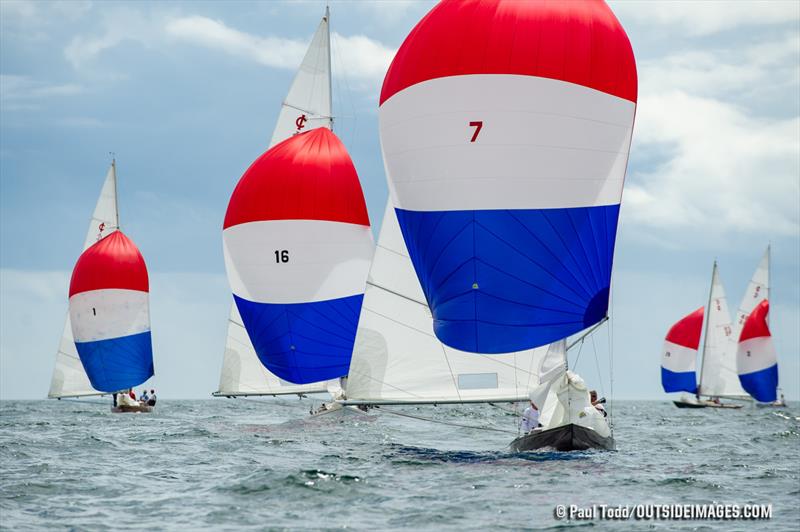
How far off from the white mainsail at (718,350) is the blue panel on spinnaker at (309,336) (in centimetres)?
4423

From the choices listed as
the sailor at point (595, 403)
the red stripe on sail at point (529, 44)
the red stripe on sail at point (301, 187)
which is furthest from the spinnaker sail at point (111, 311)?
the sailor at point (595, 403)

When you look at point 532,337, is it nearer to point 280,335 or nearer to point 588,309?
point 588,309

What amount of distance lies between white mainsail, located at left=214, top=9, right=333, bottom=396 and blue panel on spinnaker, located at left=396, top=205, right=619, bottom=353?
61.4 ft

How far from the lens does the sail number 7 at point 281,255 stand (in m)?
32.3

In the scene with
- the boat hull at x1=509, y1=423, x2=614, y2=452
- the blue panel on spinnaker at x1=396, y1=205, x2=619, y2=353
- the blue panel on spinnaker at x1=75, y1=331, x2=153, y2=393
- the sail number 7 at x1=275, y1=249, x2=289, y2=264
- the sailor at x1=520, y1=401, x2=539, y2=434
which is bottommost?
the boat hull at x1=509, y1=423, x2=614, y2=452

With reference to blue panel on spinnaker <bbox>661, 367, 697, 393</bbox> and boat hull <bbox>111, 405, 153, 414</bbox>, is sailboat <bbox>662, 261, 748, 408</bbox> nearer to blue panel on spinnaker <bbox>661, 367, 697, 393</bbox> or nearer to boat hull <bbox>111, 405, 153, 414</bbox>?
blue panel on spinnaker <bbox>661, 367, 697, 393</bbox>

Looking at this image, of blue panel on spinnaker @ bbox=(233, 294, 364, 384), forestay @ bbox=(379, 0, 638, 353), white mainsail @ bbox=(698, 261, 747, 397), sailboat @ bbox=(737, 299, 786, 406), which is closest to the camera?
forestay @ bbox=(379, 0, 638, 353)

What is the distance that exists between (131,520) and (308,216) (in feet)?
63.8

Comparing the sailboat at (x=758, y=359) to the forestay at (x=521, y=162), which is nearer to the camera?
the forestay at (x=521, y=162)

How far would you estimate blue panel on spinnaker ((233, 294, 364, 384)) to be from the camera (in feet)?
105

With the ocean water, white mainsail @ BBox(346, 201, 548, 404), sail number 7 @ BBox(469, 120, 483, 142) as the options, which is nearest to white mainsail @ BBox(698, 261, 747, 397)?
the ocean water

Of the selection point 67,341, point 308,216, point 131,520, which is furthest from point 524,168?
point 67,341

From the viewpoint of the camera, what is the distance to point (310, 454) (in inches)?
875

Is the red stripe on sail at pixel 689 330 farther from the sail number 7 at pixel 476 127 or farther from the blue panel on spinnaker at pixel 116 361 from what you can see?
the sail number 7 at pixel 476 127
